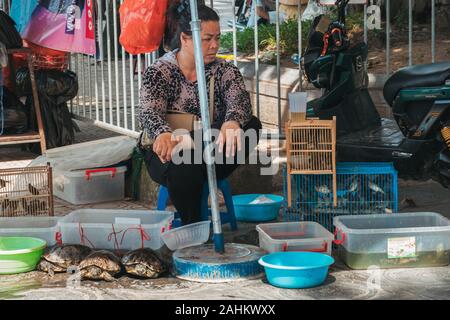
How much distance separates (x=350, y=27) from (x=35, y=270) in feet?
15.8

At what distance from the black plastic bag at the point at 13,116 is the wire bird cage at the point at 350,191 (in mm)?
3609

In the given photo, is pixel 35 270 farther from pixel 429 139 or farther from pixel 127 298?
pixel 429 139

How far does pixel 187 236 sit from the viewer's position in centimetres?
532

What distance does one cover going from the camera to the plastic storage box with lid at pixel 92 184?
6906mm

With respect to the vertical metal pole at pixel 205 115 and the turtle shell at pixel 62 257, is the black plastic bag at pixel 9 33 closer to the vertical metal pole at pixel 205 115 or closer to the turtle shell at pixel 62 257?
the turtle shell at pixel 62 257

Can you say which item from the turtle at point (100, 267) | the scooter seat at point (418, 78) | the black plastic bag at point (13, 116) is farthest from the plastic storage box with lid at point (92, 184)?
the scooter seat at point (418, 78)

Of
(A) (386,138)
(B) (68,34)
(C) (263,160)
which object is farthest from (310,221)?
(B) (68,34)

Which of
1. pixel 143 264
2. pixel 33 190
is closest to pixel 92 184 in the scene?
pixel 33 190

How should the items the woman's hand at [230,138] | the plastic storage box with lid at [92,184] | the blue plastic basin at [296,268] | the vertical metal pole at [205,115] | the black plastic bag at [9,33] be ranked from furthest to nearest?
the black plastic bag at [9,33] < the plastic storage box with lid at [92,184] < the woman's hand at [230,138] < the vertical metal pole at [205,115] < the blue plastic basin at [296,268]

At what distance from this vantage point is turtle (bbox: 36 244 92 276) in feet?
16.7

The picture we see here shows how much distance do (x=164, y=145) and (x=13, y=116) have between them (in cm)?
357

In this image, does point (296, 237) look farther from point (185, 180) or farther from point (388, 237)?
point (185, 180)

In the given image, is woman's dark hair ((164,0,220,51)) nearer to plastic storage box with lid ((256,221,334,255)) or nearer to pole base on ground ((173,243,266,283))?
plastic storage box with lid ((256,221,334,255))

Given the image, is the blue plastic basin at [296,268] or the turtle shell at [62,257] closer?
the blue plastic basin at [296,268]
